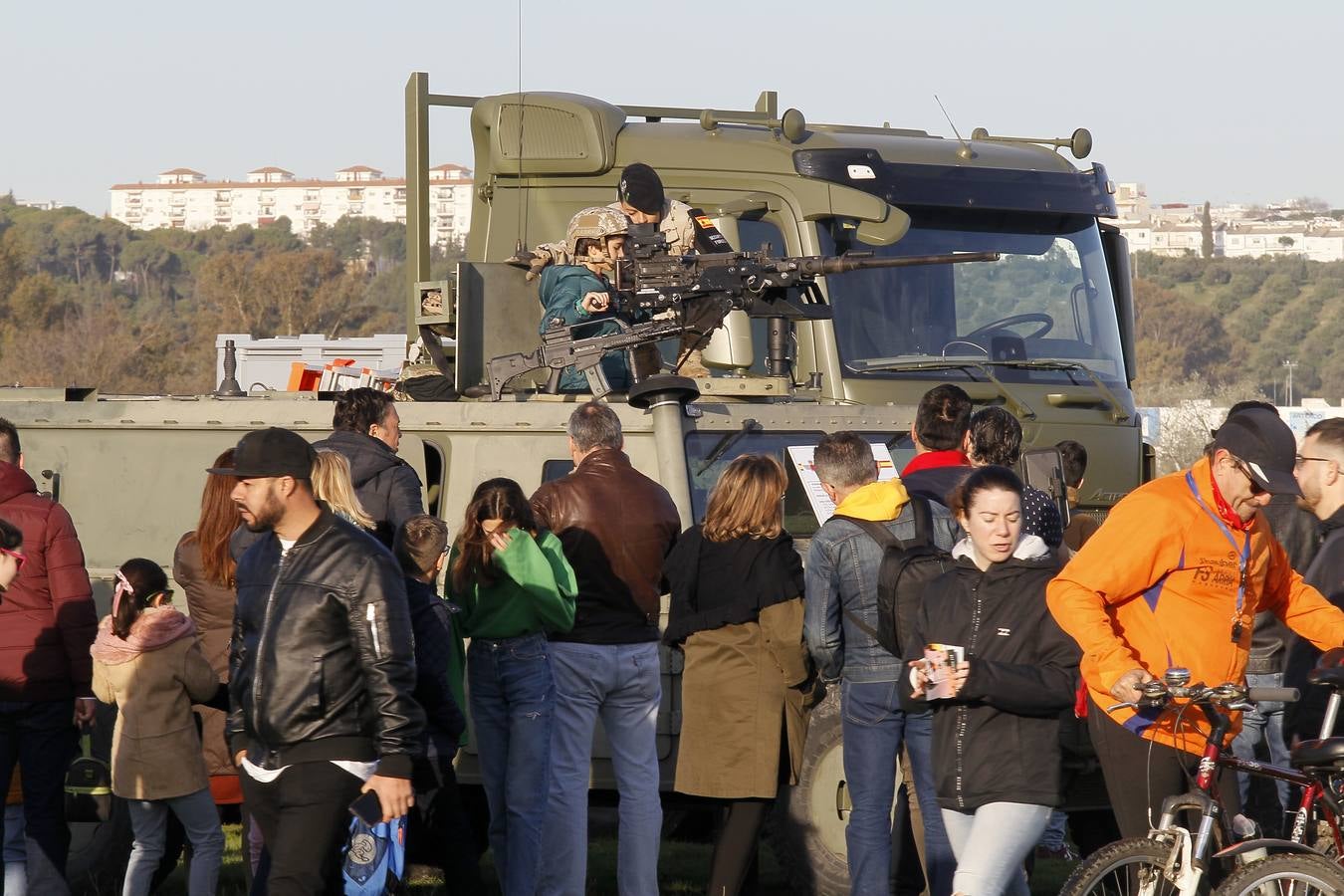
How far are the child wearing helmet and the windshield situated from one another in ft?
5.27

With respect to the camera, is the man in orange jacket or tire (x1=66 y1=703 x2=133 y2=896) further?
tire (x1=66 y1=703 x2=133 y2=896)

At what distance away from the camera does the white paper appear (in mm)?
8406

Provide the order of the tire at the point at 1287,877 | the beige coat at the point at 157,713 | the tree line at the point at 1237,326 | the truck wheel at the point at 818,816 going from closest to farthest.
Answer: the tire at the point at 1287,877, the beige coat at the point at 157,713, the truck wheel at the point at 818,816, the tree line at the point at 1237,326

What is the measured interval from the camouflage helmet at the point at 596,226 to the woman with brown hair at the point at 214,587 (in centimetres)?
287

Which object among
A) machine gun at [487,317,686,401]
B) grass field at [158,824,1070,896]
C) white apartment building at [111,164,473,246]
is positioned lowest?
grass field at [158,824,1070,896]

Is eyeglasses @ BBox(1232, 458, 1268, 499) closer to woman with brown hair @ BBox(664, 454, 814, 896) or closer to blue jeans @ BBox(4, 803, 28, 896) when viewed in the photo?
woman with brown hair @ BBox(664, 454, 814, 896)

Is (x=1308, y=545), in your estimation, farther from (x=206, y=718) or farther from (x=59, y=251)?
(x=59, y=251)

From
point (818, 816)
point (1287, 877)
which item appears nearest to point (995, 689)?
point (1287, 877)

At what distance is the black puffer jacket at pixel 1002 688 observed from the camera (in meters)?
5.75

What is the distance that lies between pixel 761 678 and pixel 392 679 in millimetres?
2258

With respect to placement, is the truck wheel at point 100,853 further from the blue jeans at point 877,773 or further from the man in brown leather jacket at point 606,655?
the blue jeans at point 877,773

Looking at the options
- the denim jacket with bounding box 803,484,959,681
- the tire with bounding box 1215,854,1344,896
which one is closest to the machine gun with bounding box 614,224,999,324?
the denim jacket with bounding box 803,484,959,681

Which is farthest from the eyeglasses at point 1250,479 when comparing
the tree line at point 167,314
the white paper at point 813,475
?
the tree line at point 167,314

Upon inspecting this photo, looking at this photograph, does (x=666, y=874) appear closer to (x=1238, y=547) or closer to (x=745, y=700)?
(x=745, y=700)
